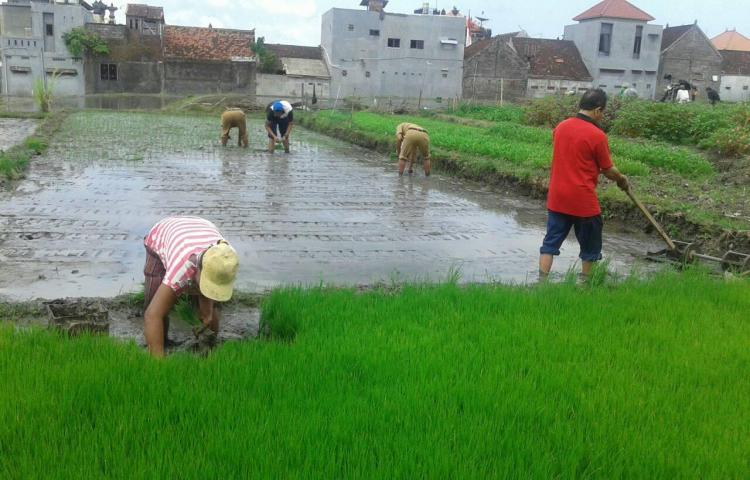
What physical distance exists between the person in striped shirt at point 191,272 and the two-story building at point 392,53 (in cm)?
3570

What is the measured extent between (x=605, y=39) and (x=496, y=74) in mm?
7392

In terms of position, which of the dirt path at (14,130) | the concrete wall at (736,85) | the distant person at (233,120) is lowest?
the dirt path at (14,130)

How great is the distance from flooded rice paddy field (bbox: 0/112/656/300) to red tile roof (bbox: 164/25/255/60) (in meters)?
27.2

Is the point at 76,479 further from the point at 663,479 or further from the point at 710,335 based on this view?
the point at 710,335

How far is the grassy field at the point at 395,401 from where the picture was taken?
2367 millimetres

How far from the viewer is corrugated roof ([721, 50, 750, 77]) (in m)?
44.6

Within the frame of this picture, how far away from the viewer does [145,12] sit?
40438 millimetres

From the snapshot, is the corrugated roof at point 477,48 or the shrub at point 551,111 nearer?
the shrub at point 551,111

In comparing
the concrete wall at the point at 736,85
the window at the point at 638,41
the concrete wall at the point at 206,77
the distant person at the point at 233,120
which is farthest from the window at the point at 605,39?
the distant person at the point at 233,120

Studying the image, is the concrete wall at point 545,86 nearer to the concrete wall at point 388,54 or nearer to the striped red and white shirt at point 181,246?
the concrete wall at point 388,54

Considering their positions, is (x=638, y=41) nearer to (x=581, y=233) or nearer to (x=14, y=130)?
(x=14, y=130)

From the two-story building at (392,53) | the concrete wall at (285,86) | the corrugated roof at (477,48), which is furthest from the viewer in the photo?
the corrugated roof at (477,48)

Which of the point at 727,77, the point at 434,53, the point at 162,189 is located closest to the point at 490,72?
the point at 434,53

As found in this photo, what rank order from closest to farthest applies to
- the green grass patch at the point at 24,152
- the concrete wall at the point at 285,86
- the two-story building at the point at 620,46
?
1. the green grass patch at the point at 24,152
2. the concrete wall at the point at 285,86
3. the two-story building at the point at 620,46
